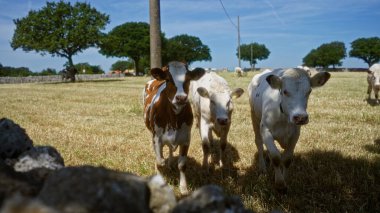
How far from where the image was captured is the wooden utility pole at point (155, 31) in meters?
8.49

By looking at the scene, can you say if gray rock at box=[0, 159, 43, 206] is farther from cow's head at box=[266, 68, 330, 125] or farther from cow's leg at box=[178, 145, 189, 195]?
cow's head at box=[266, 68, 330, 125]

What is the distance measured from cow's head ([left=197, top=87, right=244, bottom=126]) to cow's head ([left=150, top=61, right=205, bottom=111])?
81 cm

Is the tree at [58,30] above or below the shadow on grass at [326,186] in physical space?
above

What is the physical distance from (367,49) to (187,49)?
217 ft

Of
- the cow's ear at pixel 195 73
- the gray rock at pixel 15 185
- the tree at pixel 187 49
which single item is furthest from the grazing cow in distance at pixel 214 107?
the tree at pixel 187 49

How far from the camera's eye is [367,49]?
123062 mm

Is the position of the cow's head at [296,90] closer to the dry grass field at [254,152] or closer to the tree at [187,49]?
the dry grass field at [254,152]

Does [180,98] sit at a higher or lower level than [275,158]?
higher

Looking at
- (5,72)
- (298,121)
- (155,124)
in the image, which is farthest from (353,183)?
(5,72)

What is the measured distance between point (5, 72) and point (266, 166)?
314ft

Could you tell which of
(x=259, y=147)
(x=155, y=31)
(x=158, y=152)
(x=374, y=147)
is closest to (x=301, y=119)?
(x=259, y=147)

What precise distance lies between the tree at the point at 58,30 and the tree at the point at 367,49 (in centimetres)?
10781

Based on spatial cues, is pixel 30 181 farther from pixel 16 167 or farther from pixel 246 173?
pixel 246 173

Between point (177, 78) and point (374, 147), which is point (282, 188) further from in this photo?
point (374, 147)
